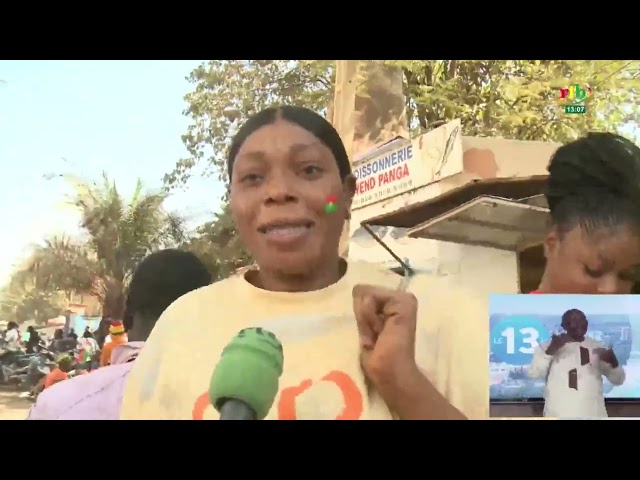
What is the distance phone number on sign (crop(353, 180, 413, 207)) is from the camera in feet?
12.1

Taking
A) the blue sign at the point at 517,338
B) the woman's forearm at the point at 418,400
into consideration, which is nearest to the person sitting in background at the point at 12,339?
the woman's forearm at the point at 418,400

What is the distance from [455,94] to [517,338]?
1.38 metres

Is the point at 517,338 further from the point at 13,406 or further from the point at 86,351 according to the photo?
the point at 13,406

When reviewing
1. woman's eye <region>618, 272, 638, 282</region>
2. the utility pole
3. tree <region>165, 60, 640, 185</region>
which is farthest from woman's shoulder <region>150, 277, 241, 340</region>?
woman's eye <region>618, 272, 638, 282</region>

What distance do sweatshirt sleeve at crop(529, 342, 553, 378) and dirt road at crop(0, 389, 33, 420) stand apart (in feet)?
8.85

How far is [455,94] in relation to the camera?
3830 mm

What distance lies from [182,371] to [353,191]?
1297mm

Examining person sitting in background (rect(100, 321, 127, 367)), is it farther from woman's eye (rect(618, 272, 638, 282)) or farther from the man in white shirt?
woman's eye (rect(618, 272, 638, 282))

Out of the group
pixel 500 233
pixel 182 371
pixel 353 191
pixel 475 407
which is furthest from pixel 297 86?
pixel 475 407

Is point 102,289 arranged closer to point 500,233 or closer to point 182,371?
point 182,371

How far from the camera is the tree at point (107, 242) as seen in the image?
376 centimetres

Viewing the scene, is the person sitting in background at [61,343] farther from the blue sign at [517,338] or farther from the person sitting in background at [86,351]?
the blue sign at [517,338]

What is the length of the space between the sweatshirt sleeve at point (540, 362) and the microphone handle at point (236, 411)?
150 cm

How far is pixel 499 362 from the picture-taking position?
3643 mm
